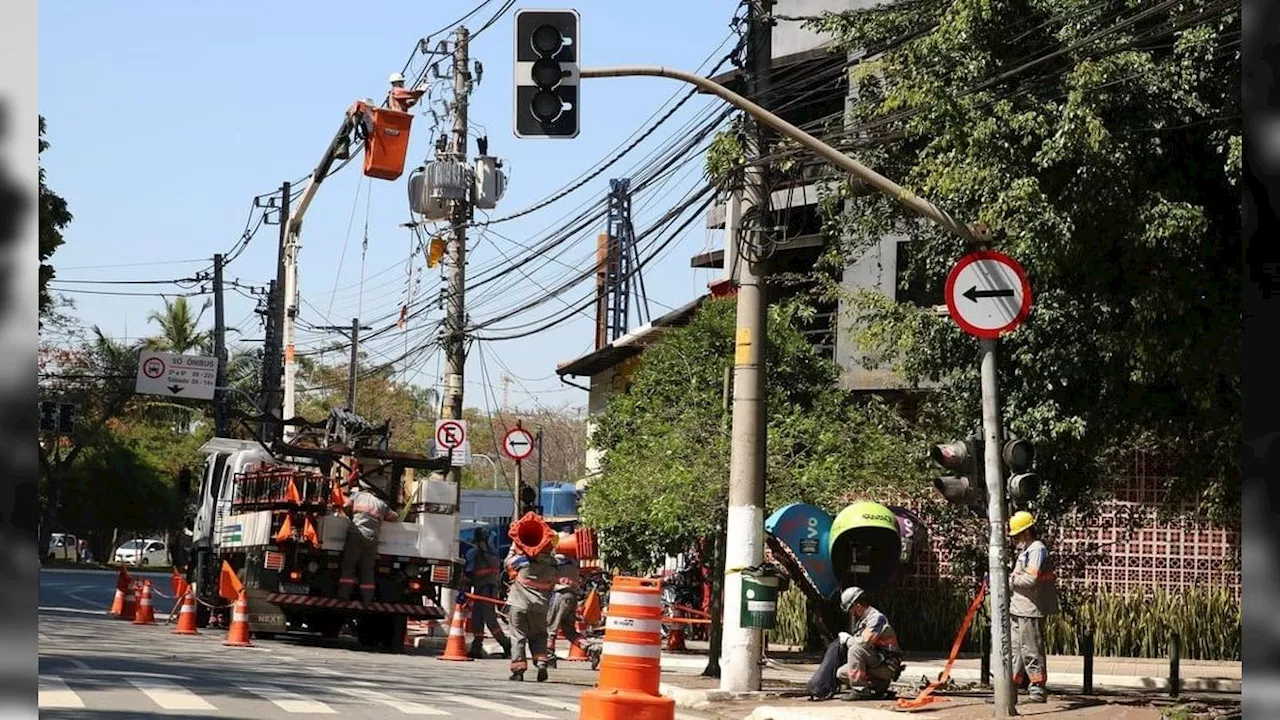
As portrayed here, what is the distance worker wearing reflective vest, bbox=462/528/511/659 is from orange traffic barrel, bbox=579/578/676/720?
1282 centimetres

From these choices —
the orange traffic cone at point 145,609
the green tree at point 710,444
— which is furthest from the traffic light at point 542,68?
the orange traffic cone at point 145,609

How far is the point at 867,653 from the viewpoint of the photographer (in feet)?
53.0

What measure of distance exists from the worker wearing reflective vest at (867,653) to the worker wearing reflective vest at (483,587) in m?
10.2

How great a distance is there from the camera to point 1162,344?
51.9ft

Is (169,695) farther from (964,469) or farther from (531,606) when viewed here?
(964,469)

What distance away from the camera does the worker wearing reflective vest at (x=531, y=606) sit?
19047mm

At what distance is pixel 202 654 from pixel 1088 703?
1082cm

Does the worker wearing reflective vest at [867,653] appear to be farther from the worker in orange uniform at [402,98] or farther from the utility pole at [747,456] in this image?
the worker in orange uniform at [402,98]

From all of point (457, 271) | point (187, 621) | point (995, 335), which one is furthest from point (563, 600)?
point (457, 271)

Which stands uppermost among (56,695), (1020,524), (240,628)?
(1020,524)

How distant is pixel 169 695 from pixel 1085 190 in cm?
909

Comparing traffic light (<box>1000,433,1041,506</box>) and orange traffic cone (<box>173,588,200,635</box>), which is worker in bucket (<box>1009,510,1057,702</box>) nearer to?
traffic light (<box>1000,433,1041,506</box>)

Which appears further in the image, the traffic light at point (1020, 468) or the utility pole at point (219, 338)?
the utility pole at point (219, 338)

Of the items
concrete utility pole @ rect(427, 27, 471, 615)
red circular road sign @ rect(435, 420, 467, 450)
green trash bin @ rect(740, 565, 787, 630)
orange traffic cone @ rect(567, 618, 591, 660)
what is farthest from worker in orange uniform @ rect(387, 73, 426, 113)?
green trash bin @ rect(740, 565, 787, 630)
